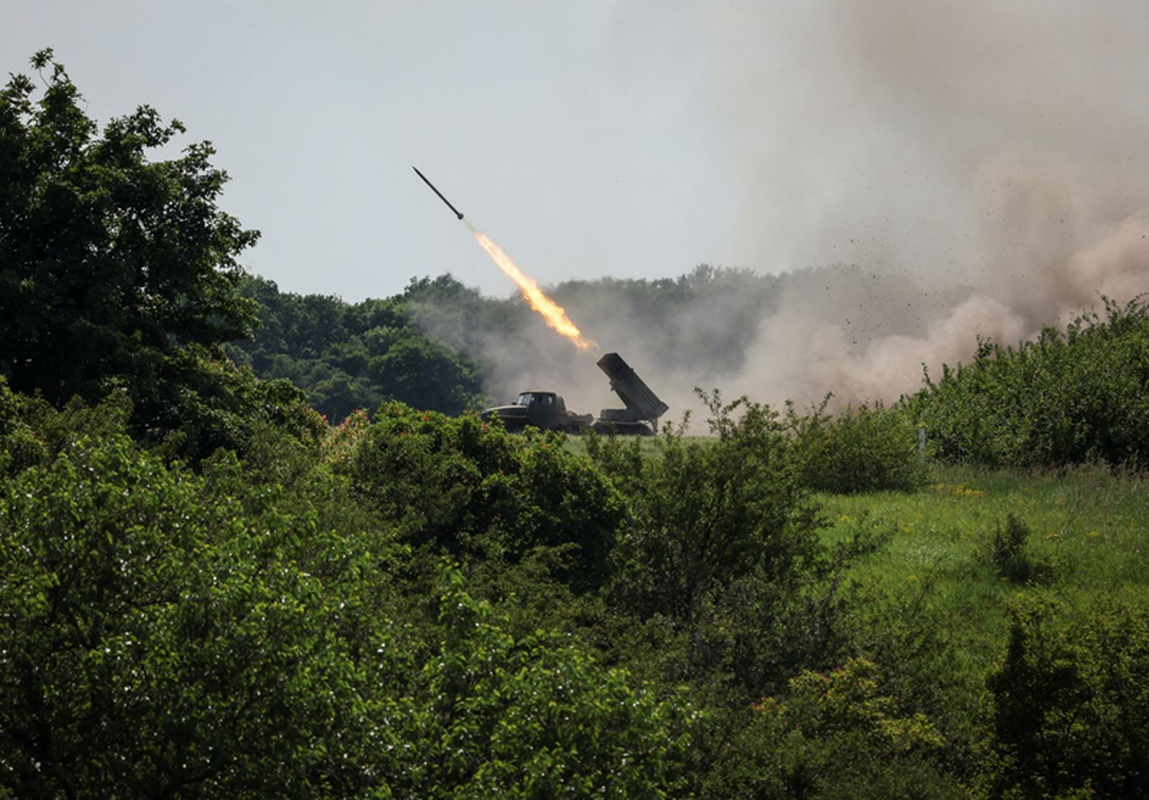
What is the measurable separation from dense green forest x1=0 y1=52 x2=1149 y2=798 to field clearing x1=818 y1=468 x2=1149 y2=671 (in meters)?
0.14

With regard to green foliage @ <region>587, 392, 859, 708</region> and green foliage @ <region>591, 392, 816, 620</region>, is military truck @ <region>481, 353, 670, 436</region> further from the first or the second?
green foliage @ <region>591, 392, 816, 620</region>

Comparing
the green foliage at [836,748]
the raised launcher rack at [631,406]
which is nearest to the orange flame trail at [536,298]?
the raised launcher rack at [631,406]

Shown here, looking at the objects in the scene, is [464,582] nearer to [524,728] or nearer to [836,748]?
[524,728]

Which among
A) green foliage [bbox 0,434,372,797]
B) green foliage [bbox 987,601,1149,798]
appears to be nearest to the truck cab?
green foliage [bbox 987,601,1149,798]

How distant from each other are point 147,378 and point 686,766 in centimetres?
A: 1552

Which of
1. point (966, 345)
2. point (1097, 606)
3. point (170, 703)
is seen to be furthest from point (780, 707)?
point (966, 345)

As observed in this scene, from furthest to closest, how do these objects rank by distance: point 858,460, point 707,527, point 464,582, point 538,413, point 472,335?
1. point 472,335
2. point 538,413
3. point 858,460
4. point 707,527
5. point 464,582

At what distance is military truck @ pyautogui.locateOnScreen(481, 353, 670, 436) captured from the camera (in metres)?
54.8

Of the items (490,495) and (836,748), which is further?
(490,495)

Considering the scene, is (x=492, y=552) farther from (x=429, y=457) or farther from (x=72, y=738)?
(x=72, y=738)

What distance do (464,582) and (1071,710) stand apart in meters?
7.78

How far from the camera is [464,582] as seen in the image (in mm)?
15812

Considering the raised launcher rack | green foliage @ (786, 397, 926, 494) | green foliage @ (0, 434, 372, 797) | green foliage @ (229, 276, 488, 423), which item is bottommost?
green foliage @ (0, 434, 372, 797)

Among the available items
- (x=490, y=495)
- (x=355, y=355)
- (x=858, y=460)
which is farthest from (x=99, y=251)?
(x=355, y=355)
